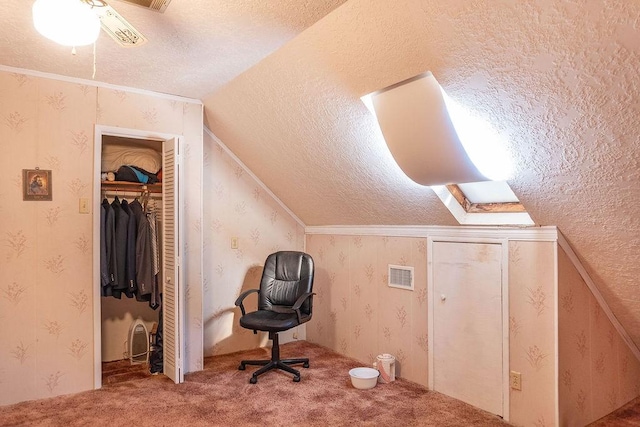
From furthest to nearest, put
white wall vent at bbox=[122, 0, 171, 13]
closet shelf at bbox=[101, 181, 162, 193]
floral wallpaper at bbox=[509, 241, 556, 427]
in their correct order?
closet shelf at bbox=[101, 181, 162, 193] < floral wallpaper at bbox=[509, 241, 556, 427] < white wall vent at bbox=[122, 0, 171, 13]

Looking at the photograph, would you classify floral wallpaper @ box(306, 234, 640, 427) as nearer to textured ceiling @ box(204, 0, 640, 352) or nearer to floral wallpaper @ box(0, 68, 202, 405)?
textured ceiling @ box(204, 0, 640, 352)

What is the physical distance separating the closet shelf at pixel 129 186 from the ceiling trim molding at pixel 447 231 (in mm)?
1557

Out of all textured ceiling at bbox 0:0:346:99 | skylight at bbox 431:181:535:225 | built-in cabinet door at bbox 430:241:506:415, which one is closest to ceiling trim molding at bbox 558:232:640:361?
skylight at bbox 431:181:535:225

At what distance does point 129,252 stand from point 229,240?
91cm

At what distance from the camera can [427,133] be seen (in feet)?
7.88

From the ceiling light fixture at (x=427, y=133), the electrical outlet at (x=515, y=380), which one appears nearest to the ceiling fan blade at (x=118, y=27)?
the ceiling light fixture at (x=427, y=133)

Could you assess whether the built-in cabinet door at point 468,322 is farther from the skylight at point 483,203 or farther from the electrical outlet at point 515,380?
the skylight at point 483,203

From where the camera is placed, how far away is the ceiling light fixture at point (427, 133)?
225cm

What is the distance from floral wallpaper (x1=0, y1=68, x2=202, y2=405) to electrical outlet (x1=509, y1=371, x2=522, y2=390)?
9.39 feet

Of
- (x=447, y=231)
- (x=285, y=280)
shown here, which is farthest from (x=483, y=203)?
(x=285, y=280)

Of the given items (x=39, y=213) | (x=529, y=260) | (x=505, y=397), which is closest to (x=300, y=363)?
(x=505, y=397)

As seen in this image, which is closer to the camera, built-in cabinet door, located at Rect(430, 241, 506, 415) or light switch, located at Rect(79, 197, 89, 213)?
built-in cabinet door, located at Rect(430, 241, 506, 415)

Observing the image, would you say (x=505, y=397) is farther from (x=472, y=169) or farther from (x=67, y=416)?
(x=67, y=416)

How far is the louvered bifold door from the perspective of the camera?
3.30 m
